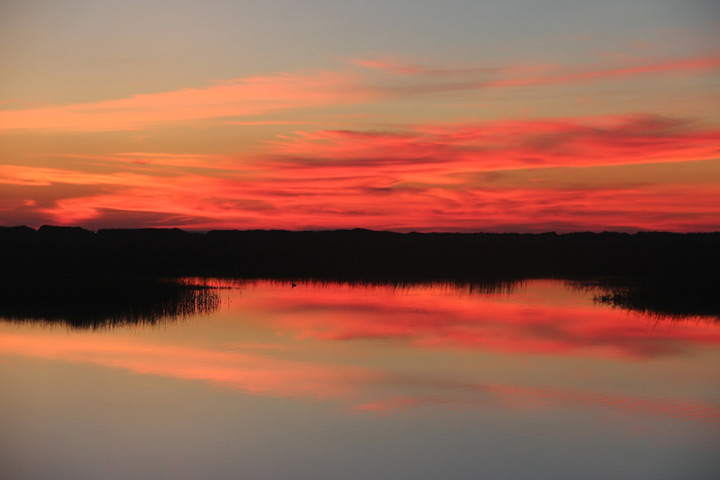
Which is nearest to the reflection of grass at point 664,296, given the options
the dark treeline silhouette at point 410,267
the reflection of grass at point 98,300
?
the dark treeline silhouette at point 410,267

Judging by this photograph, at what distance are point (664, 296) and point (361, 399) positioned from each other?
19.2m

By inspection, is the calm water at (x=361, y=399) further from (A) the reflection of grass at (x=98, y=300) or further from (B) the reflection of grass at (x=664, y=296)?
(B) the reflection of grass at (x=664, y=296)

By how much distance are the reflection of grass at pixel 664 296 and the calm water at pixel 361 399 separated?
2.33m

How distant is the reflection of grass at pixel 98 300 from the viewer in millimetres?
23219

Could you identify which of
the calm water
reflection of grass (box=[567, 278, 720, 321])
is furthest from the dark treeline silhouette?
the calm water

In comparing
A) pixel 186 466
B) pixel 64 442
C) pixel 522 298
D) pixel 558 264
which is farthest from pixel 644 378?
pixel 558 264

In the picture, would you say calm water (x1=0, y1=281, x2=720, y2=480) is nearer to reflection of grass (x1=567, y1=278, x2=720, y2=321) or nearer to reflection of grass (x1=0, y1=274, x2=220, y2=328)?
reflection of grass (x1=0, y1=274, x2=220, y2=328)

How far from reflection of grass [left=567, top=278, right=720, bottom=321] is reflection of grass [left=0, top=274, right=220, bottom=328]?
14795mm

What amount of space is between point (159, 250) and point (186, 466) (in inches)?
1990

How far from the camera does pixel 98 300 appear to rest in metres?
26.7

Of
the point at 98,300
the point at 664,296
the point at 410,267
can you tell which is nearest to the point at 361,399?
the point at 98,300

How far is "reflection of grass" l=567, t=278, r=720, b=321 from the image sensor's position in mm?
26344

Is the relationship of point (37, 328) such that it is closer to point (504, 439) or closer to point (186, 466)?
point (186, 466)

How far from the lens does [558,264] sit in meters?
53.7
